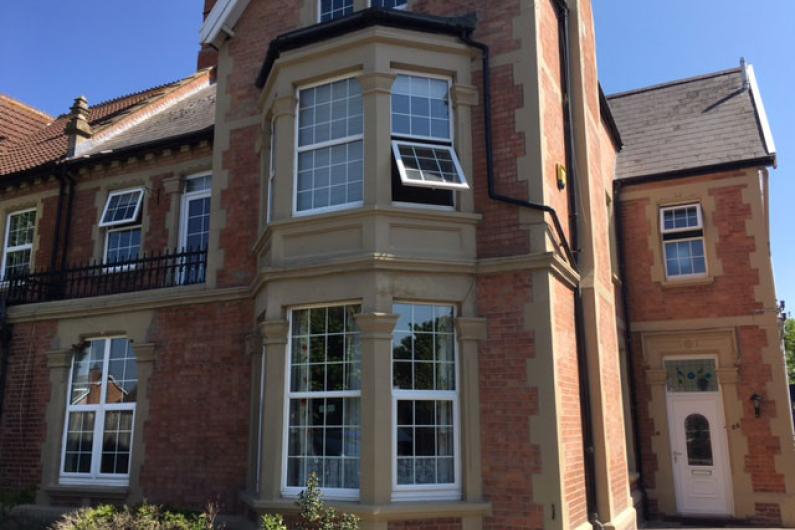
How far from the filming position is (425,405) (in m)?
8.38

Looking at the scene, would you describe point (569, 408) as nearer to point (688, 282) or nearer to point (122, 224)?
point (688, 282)

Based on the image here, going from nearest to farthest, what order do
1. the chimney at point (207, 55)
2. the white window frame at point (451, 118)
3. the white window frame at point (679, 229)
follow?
the white window frame at point (451, 118), the white window frame at point (679, 229), the chimney at point (207, 55)

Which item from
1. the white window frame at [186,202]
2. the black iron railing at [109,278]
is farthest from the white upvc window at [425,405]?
the white window frame at [186,202]

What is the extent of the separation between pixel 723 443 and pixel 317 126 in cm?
992

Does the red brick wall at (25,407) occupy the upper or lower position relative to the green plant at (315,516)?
upper

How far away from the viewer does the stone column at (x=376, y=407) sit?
309 inches

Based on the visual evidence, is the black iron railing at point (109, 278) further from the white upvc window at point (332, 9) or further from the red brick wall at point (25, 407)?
the white upvc window at point (332, 9)

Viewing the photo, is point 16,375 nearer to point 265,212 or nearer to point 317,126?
point 265,212

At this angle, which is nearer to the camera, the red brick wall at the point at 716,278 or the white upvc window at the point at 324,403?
the white upvc window at the point at 324,403

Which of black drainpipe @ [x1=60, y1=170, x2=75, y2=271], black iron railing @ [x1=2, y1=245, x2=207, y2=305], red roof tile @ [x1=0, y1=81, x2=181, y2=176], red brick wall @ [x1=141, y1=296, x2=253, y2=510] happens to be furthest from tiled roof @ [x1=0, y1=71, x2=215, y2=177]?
red brick wall @ [x1=141, y1=296, x2=253, y2=510]

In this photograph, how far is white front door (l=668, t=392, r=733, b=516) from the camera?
1300 cm

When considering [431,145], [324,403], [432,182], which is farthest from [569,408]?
[431,145]

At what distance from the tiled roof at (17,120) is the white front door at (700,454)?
58.3 ft

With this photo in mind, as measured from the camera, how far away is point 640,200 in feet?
48.9
